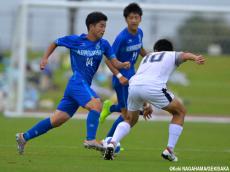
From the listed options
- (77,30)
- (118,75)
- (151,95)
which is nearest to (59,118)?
(118,75)

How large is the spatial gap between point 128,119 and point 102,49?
3.93 ft

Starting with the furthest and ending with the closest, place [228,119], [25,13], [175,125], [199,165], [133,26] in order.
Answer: [228,119]
[25,13]
[133,26]
[175,125]
[199,165]

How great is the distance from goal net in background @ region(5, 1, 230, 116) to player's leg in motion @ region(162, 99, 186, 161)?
Result: 14.4 metres

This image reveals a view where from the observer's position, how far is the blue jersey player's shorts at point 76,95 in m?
12.2

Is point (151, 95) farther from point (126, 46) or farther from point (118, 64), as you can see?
point (126, 46)

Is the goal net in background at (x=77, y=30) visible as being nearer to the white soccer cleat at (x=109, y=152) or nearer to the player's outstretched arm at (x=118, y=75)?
the player's outstretched arm at (x=118, y=75)

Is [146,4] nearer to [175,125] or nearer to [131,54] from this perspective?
[131,54]

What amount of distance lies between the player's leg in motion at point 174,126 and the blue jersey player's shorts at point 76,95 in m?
1.21

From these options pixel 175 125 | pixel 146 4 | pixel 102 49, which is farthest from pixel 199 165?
pixel 146 4

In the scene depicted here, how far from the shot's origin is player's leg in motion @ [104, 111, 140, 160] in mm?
11969

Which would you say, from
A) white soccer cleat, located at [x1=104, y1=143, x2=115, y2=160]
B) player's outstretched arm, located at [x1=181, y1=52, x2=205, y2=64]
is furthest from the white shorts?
white soccer cleat, located at [x1=104, y1=143, x2=115, y2=160]

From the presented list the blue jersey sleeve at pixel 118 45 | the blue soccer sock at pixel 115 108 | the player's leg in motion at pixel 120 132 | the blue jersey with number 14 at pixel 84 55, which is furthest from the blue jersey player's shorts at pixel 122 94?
the blue jersey with number 14 at pixel 84 55

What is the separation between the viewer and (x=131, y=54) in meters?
13.8

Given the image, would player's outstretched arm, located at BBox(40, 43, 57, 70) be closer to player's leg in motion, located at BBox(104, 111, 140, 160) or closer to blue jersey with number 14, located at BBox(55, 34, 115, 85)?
blue jersey with number 14, located at BBox(55, 34, 115, 85)
